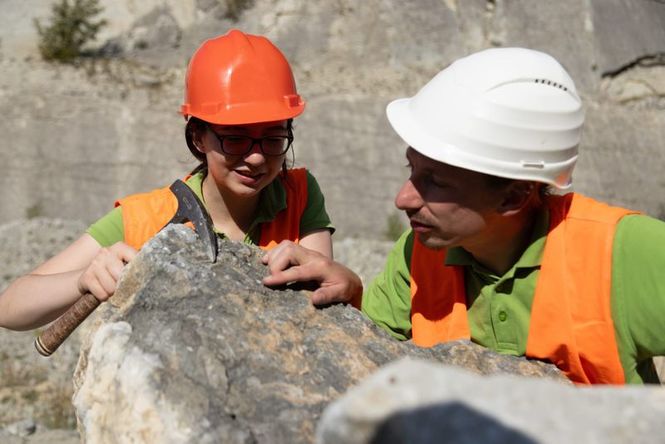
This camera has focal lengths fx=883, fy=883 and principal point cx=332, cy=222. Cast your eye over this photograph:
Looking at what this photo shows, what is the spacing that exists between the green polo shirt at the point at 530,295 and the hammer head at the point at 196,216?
0.72 m

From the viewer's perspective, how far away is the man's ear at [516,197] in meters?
2.48

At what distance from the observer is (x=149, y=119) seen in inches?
372

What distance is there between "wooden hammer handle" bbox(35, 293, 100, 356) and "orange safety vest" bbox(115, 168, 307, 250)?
361 millimetres

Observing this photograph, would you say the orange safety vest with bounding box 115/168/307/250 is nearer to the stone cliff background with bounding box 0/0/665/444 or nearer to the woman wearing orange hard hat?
the woman wearing orange hard hat

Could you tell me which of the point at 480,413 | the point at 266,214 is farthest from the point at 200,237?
the point at 480,413

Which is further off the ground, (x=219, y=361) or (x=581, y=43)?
(x=219, y=361)

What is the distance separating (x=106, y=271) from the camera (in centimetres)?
239

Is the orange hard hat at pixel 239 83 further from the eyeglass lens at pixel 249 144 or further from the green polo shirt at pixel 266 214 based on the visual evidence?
the green polo shirt at pixel 266 214

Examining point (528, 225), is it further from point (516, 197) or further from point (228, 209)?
point (228, 209)

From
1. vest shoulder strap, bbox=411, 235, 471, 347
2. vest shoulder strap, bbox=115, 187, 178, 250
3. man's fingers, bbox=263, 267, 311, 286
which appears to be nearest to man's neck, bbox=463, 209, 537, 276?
vest shoulder strap, bbox=411, 235, 471, 347

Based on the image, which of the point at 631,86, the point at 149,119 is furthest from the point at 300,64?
the point at 631,86

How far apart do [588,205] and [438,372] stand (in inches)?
54.1

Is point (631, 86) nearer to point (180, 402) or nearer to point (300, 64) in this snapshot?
point (300, 64)

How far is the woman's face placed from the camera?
9.43 feet
